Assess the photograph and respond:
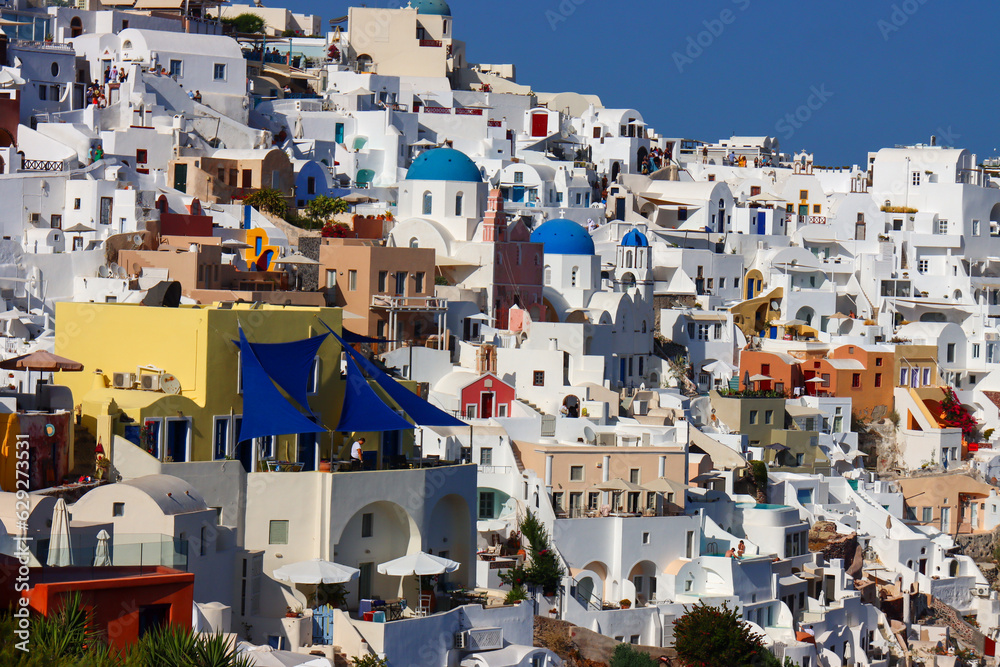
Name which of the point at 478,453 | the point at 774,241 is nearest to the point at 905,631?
the point at 478,453

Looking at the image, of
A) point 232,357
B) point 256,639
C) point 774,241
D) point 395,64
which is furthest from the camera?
point 395,64

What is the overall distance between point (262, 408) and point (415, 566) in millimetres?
4763

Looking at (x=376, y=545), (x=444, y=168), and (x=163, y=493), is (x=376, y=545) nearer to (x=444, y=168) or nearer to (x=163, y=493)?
(x=163, y=493)

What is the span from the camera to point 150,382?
38.5 meters

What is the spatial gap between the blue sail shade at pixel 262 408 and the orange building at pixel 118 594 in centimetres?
694

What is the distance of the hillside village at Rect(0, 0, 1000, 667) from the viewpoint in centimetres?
3731

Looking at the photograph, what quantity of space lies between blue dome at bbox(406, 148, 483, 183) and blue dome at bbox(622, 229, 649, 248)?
6970 mm

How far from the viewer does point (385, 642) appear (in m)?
36.1

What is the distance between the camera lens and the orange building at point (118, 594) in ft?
95.2

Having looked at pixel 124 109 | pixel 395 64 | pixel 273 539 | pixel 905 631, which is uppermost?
pixel 395 64

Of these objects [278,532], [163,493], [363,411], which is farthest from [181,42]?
[163,493]

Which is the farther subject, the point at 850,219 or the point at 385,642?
the point at 850,219

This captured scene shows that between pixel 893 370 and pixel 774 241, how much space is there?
12.6 metres

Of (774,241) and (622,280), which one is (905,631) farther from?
(774,241)
